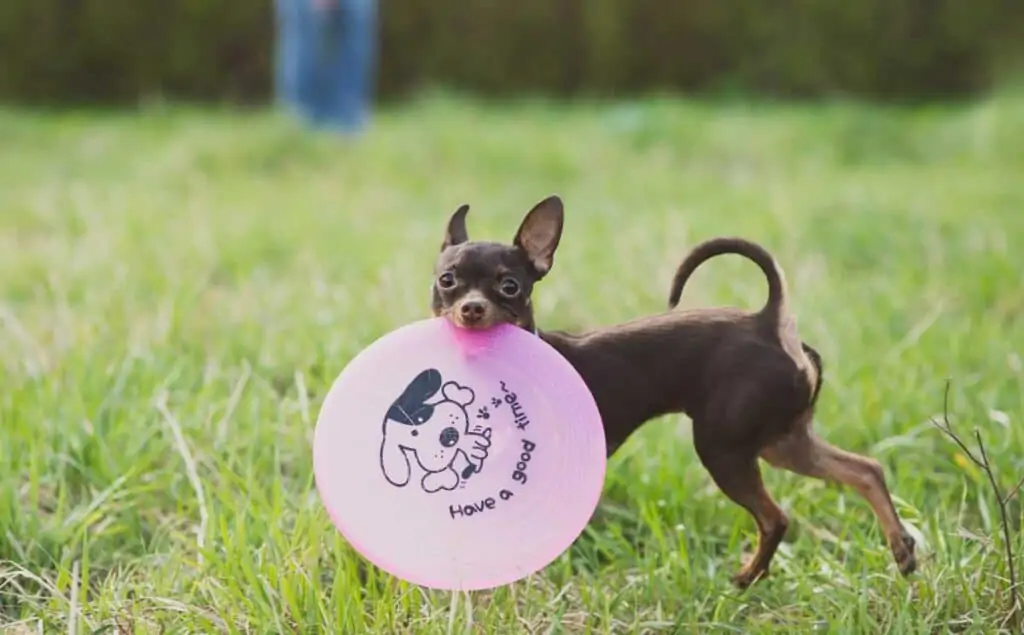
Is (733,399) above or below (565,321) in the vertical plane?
above

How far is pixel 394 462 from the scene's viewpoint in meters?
1.87

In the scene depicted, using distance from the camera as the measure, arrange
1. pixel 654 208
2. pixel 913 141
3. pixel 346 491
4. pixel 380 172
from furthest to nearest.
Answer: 1. pixel 913 141
2. pixel 380 172
3. pixel 654 208
4. pixel 346 491

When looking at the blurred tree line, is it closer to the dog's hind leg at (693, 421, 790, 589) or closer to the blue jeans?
the blue jeans

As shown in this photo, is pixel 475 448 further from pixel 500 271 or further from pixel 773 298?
pixel 773 298

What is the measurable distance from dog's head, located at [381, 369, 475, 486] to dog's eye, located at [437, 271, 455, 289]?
13 centimetres

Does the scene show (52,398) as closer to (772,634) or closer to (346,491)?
(346,491)

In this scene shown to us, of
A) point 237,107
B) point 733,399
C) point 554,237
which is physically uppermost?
point 554,237

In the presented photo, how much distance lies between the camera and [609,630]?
1.97 m

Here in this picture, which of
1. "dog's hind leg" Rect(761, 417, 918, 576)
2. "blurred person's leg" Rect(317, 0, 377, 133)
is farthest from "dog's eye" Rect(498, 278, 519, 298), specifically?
"blurred person's leg" Rect(317, 0, 377, 133)

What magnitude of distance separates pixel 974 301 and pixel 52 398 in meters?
2.76

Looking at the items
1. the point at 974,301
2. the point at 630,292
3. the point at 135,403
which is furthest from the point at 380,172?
the point at 135,403

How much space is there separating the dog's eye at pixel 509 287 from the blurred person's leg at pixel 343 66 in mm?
5981

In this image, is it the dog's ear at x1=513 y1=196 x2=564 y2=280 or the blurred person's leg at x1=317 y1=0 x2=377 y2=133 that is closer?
the dog's ear at x1=513 y1=196 x2=564 y2=280

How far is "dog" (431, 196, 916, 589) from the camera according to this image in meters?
1.91
